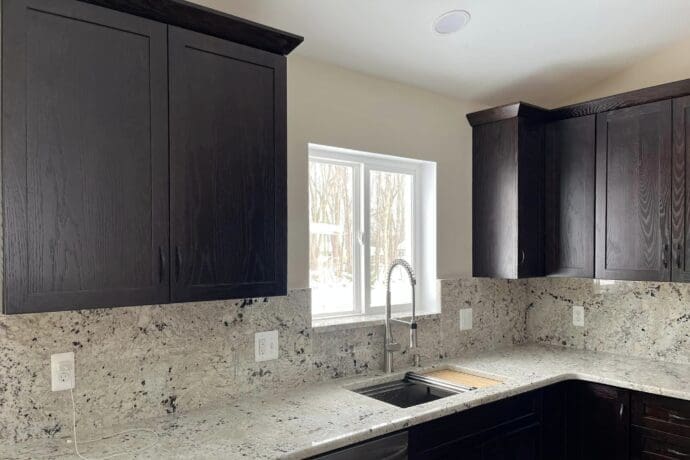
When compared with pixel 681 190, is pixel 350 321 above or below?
below

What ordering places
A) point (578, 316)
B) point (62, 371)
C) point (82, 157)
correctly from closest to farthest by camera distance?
point (82, 157) → point (62, 371) → point (578, 316)

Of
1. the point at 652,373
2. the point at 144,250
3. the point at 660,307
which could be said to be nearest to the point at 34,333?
the point at 144,250

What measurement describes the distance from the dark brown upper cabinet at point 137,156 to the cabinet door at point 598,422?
1.66 metres

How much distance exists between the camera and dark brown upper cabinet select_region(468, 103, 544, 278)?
2.78m

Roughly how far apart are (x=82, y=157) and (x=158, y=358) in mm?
810

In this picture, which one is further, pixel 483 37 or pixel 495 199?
pixel 495 199

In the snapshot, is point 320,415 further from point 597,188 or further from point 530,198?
point 597,188

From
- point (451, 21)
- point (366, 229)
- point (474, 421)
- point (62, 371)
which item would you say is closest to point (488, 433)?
point (474, 421)

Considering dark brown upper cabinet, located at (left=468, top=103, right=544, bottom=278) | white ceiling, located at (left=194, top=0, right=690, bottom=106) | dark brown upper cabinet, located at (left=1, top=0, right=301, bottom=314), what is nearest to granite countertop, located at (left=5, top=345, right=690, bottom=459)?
dark brown upper cabinet, located at (left=1, top=0, right=301, bottom=314)

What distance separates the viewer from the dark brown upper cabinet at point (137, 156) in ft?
4.45

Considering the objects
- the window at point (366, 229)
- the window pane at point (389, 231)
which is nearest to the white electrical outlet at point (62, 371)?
the window at point (366, 229)

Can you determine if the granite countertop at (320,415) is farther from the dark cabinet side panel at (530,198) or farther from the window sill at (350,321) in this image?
the dark cabinet side panel at (530,198)

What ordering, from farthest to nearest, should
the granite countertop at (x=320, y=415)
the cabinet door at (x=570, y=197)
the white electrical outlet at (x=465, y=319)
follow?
the white electrical outlet at (x=465, y=319), the cabinet door at (x=570, y=197), the granite countertop at (x=320, y=415)

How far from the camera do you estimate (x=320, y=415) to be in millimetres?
1855
